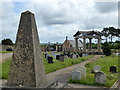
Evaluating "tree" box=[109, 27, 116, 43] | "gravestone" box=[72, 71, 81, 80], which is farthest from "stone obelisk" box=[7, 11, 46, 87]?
"tree" box=[109, 27, 116, 43]

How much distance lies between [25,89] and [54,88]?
48.1 inches

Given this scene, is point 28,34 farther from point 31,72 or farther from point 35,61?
point 31,72

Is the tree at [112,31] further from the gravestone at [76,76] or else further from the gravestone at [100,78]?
the gravestone at [100,78]

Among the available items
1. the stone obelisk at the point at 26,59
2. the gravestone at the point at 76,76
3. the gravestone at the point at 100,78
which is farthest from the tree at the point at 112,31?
the stone obelisk at the point at 26,59

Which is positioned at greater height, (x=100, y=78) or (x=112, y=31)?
(x=112, y=31)

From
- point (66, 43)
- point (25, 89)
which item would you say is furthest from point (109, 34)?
point (25, 89)

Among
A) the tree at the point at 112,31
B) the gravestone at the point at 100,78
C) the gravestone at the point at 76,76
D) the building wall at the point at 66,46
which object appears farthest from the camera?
the tree at the point at 112,31

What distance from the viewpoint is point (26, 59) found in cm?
554

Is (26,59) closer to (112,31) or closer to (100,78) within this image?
(100,78)

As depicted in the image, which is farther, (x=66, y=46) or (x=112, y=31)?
(x=112, y=31)

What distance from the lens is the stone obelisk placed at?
17.8 feet

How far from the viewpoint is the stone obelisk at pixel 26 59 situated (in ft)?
17.8

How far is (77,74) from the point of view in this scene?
838 cm

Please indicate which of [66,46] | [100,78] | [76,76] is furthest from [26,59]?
[66,46]
